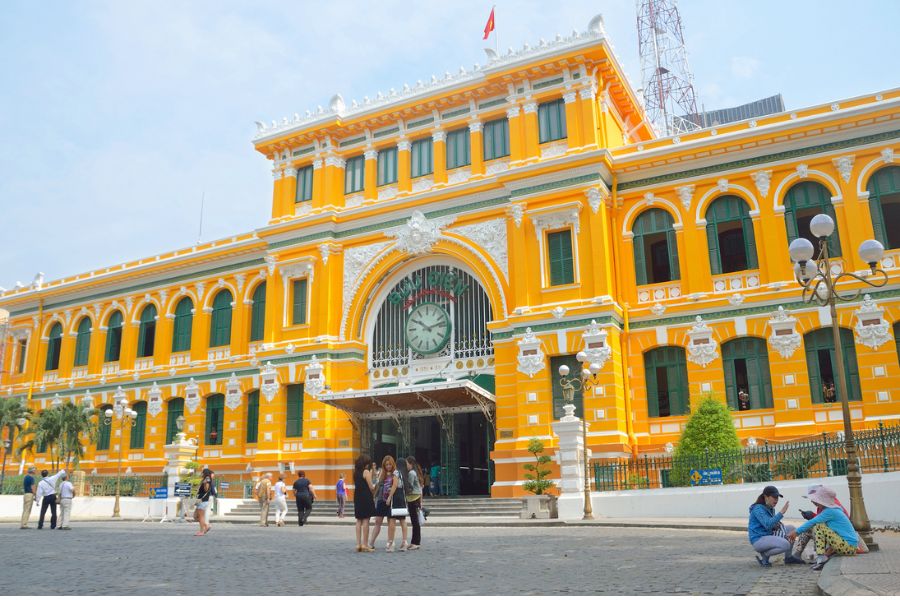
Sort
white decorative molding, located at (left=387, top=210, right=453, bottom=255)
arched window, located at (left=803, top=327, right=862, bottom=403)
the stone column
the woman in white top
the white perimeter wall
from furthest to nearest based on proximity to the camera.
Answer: white decorative molding, located at (left=387, top=210, right=453, bottom=255) < arched window, located at (left=803, top=327, right=862, bottom=403) < the woman in white top < the stone column < the white perimeter wall

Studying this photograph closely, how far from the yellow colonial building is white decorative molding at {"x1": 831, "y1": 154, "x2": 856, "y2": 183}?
0.27 ft

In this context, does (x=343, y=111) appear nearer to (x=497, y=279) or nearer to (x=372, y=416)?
(x=497, y=279)

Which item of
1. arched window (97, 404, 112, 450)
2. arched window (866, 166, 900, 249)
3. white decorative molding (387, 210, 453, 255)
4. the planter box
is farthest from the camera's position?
arched window (97, 404, 112, 450)

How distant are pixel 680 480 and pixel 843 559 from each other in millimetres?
11200

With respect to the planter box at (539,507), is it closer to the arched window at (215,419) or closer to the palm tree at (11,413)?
the arched window at (215,419)

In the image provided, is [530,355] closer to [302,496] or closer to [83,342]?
[302,496]

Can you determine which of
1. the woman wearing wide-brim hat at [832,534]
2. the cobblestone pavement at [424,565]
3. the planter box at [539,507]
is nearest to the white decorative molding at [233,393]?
the cobblestone pavement at [424,565]

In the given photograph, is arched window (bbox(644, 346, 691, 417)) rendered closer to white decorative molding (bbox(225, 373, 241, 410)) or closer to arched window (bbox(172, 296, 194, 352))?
white decorative molding (bbox(225, 373, 241, 410))

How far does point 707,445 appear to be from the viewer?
20.7 metres

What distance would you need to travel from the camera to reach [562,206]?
26.4m

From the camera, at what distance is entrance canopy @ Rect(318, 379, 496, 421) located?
84.2 ft

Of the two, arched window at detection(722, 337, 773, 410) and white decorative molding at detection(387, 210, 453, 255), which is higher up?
white decorative molding at detection(387, 210, 453, 255)

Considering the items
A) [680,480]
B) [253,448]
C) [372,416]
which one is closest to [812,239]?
[680,480]

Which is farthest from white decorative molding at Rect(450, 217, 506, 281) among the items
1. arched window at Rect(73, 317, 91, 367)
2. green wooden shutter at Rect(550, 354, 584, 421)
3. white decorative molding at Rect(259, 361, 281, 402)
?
arched window at Rect(73, 317, 91, 367)
